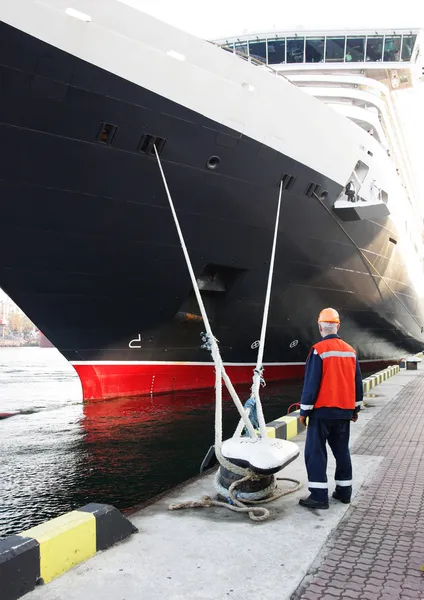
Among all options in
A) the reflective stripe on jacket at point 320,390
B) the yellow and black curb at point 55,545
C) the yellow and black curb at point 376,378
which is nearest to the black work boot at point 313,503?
the reflective stripe on jacket at point 320,390

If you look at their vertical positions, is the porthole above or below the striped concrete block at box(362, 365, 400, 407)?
above

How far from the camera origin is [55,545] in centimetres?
286

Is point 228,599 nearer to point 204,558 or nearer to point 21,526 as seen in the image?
point 204,558

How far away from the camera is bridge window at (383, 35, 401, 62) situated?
1889 cm

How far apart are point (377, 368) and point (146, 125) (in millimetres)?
14386

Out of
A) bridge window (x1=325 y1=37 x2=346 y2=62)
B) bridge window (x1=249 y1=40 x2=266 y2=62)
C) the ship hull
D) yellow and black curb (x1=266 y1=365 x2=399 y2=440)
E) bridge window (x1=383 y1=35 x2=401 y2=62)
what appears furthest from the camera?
bridge window (x1=249 y1=40 x2=266 y2=62)

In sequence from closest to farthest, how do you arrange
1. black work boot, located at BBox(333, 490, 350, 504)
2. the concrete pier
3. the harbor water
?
the concrete pier, black work boot, located at BBox(333, 490, 350, 504), the harbor water

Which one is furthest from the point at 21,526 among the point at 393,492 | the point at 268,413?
the point at 268,413

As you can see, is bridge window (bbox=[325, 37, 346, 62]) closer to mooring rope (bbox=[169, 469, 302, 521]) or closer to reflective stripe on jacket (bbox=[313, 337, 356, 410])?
reflective stripe on jacket (bbox=[313, 337, 356, 410])

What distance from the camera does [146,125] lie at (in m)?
8.82

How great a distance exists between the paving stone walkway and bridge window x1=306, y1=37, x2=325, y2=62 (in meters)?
16.3

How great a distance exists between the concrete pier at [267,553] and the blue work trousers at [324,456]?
137 millimetres

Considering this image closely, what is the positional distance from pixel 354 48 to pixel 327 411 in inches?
708

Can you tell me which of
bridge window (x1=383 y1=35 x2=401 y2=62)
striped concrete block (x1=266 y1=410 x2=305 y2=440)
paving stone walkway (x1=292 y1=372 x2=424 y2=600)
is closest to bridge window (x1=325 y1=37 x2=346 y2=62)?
A: bridge window (x1=383 y1=35 x2=401 y2=62)
